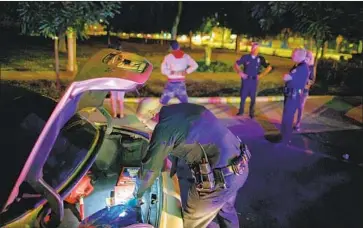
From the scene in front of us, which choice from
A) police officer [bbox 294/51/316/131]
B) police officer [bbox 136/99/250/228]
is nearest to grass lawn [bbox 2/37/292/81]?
police officer [bbox 294/51/316/131]

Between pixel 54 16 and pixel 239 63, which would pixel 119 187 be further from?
pixel 54 16

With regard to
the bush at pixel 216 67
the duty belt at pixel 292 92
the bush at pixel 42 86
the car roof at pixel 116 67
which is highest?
the car roof at pixel 116 67

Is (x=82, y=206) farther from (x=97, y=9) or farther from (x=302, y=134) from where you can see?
(x=97, y=9)

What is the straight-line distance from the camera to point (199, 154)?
3.01 metres

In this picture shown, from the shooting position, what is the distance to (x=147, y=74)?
242cm

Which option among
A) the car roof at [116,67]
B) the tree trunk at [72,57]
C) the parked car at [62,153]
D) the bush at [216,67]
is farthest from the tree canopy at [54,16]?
the car roof at [116,67]

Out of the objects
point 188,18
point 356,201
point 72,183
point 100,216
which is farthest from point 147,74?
point 188,18

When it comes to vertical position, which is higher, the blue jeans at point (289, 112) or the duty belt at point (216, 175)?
the duty belt at point (216, 175)

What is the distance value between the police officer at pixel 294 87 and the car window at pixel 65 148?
13.9 feet

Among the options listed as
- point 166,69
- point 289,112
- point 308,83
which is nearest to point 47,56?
point 166,69

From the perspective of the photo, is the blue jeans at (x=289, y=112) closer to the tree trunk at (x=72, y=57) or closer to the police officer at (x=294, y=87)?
the police officer at (x=294, y=87)

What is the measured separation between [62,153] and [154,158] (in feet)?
1.98

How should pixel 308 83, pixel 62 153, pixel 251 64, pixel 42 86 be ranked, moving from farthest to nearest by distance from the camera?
pixel 42 86, pixel 251 64, pixel 308 83, pixel 62 153

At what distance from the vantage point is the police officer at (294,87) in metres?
6.44
